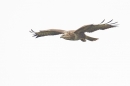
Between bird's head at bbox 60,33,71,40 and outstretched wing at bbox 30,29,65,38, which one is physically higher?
outstretched wing at bbox 30,29,65,38

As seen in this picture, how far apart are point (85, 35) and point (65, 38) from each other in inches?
28.7

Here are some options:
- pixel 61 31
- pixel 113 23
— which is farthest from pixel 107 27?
pixel 61 31

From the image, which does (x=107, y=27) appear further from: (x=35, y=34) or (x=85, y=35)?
(x=35, y=34)

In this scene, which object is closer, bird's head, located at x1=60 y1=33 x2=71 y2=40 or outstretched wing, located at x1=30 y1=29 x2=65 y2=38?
bird's head, located at x1=60 y1=33 x2=71 y2=40

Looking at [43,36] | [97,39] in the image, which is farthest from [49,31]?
[97,39]

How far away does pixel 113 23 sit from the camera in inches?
743

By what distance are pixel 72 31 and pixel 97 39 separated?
0.98 m

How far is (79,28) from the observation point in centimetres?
1878

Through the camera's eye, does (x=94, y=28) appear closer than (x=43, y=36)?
Yes

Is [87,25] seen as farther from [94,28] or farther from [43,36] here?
[43,36]

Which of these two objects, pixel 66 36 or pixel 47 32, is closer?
pixel 66 36

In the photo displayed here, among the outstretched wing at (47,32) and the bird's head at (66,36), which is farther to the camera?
the outstretched wing at (47,32)

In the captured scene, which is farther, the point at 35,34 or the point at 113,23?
the point at 35,34

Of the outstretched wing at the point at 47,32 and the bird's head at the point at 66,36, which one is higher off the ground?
the outstretched wing at the point at 47,32
